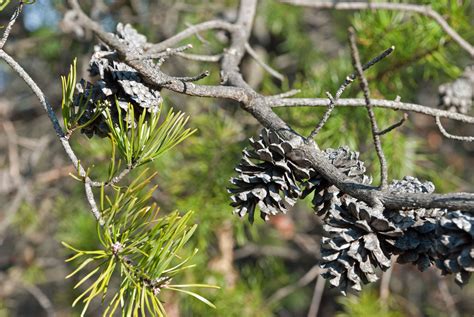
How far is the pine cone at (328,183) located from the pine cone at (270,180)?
17mm

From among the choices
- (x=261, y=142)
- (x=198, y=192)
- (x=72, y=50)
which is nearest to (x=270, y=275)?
(x=198, y=192)

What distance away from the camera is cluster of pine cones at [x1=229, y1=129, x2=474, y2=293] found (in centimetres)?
66

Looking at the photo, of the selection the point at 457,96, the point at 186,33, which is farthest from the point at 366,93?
the point at 457,96

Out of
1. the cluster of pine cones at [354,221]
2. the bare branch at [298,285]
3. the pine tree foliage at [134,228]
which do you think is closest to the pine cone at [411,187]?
the cluster of pine cones at [354,221]

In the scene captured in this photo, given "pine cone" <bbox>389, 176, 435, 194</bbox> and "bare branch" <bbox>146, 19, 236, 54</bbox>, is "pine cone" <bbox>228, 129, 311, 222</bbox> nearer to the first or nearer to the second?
"pine cone" <bbox>389, 176, 435, 194</bbox>

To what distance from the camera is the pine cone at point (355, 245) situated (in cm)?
69

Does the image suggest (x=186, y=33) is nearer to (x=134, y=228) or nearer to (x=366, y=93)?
(x=134, y=228)

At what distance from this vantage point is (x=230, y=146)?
1.61 meters

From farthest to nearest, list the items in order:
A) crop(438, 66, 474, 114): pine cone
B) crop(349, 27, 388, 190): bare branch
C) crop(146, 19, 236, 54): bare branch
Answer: crop(438, 66, 474, 114): pine cone < crop(146, 19, 236, 54): bare branch < crop(349, 27, 388, 190): bare branch

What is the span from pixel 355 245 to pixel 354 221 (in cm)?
3

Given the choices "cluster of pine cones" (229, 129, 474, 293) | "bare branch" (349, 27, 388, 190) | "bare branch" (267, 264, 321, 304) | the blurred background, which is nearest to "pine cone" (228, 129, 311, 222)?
"cluster of pine cones" (229, 129, 474, 293)

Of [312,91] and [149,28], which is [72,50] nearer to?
[149,28]

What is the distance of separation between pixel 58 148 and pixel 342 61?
137cm

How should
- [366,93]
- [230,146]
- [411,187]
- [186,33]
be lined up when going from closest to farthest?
1. [366,93]
2. [411,187]
3. [186,33]
4. [230,146]
